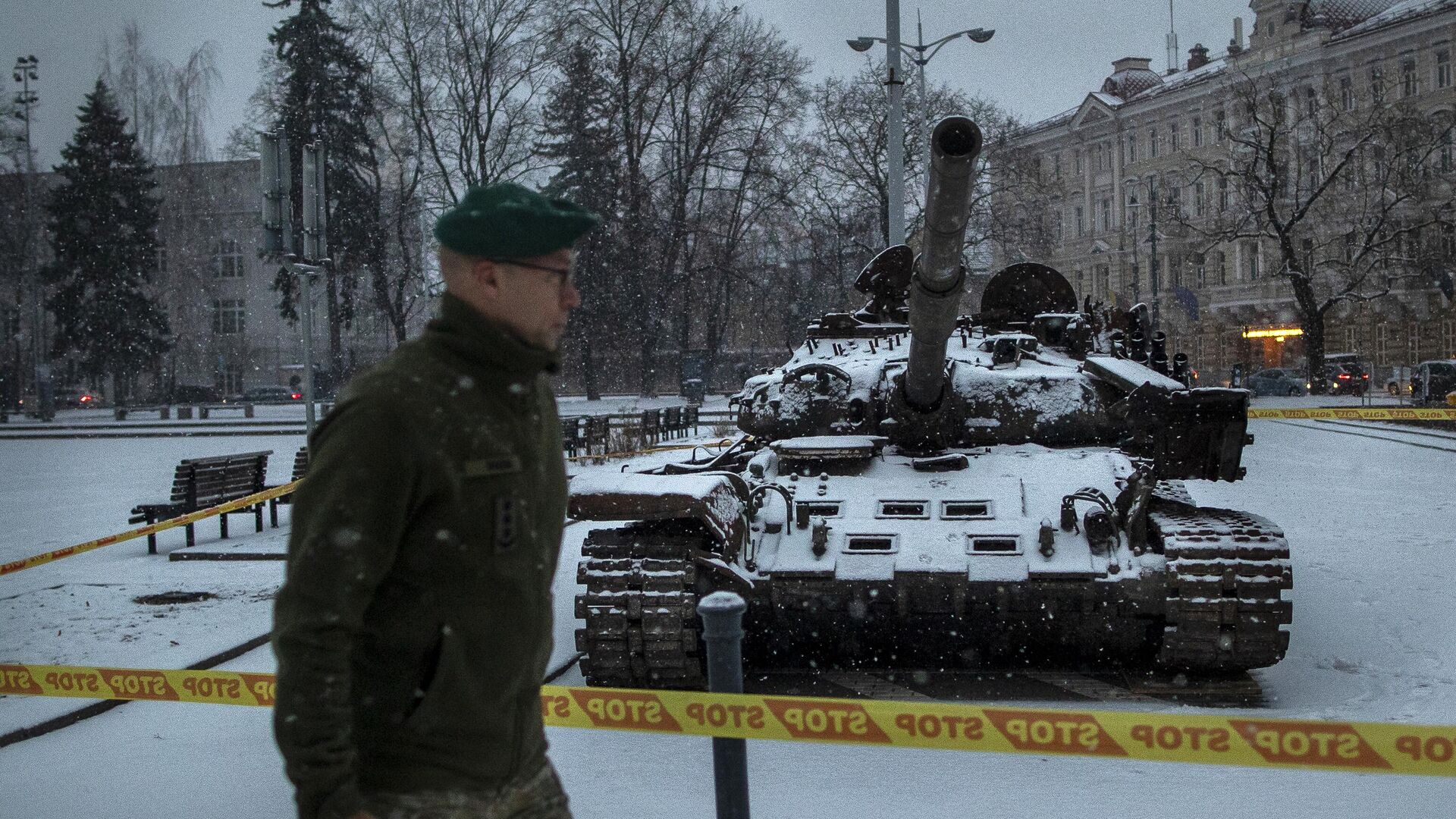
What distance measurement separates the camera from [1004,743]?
334cm

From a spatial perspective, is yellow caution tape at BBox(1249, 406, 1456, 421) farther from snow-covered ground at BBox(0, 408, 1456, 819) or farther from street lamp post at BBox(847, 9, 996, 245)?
street lamp post at BBox(847, 9, 996, 245)

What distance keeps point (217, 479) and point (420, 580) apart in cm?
1151

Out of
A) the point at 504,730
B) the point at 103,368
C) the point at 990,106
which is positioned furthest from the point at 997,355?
the point at 103,368

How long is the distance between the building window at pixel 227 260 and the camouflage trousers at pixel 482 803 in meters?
52.6

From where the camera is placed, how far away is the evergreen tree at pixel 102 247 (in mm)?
45156

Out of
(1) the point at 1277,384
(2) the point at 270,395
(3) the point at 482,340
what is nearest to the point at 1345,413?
(3) the point at 482,340

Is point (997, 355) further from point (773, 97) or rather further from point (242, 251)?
point (242, 251)

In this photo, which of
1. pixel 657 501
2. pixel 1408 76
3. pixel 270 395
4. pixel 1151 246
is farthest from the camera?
pixel 270 395

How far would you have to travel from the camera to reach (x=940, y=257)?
6336mm

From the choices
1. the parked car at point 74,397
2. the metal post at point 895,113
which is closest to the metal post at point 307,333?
the metal post at point 895,113

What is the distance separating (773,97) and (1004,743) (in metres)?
33.6

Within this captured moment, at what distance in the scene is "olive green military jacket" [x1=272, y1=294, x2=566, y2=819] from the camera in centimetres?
203

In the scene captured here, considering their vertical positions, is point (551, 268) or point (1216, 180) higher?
point (1216, 180)

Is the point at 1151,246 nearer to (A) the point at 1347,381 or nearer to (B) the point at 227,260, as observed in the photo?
(A) the point at 1347,381
